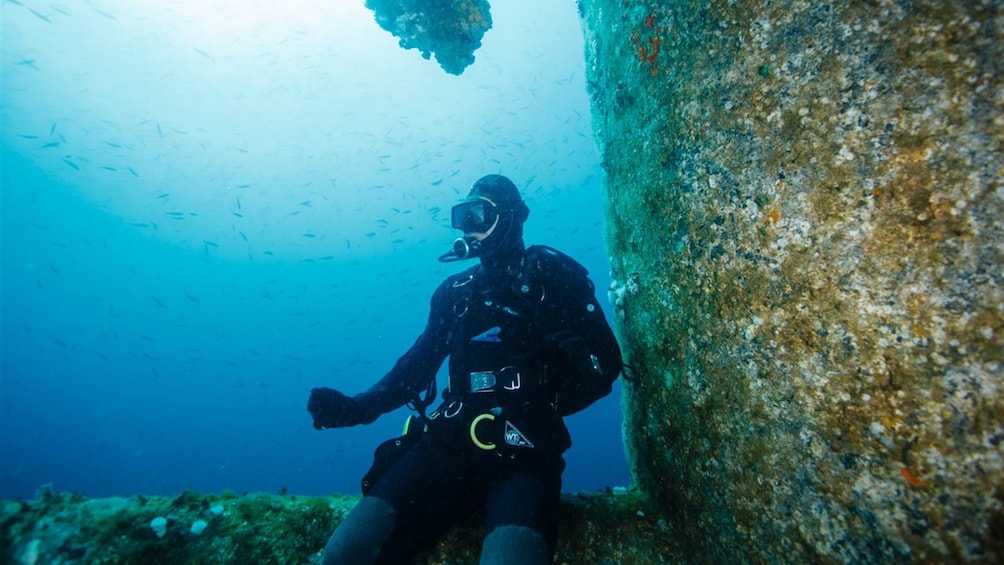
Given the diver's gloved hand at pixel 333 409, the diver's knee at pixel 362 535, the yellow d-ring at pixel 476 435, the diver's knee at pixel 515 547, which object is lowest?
the diver's knee at pixel 515 547

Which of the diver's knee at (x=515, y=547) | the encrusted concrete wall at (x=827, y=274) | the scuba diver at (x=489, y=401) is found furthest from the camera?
the scuba diver at (x=489, y=401)

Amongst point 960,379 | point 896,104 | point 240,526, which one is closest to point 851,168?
point 896,104

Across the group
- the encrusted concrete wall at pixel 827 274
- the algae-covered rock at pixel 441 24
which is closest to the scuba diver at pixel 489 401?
the encrusted concrete wall at pixel 827 274

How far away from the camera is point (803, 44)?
1911mm

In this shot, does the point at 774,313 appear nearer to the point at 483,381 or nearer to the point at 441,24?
the point at 483,381

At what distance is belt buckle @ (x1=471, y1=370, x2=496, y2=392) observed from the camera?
3328 millimetres

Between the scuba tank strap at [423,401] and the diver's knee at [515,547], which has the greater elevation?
the scuba tank strap at [423,401]

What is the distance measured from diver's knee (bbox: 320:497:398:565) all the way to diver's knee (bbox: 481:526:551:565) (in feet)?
2.21

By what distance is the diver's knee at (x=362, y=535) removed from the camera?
2.50m

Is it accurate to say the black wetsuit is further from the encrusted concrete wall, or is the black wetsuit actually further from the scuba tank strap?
the encrusted concrete wall

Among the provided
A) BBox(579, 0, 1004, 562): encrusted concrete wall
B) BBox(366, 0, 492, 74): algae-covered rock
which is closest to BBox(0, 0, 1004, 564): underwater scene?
BBox(579, 0, 1004, 562): encrusted concrete wall

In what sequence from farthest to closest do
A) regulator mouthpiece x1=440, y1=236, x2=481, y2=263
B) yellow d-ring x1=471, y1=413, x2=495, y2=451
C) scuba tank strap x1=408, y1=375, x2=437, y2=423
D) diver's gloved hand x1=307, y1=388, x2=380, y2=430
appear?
regulator mouthpiece x1=440, y1=236, x2=481, y2=263 < scuba tank strap x1=408, y1=375, x2=437, y2=423 < diver's gloved hand x1=307, y1=388, x2=380, y2=430 < yellow d-ring x1=471, y1=413, x2=495, y2=451

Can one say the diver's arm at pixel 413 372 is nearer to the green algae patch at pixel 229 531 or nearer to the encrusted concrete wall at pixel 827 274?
the green algae patch at pixel 229 531

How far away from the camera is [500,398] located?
10.7 feet
